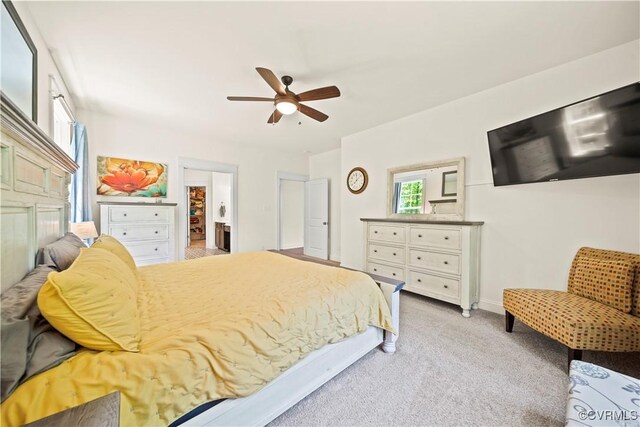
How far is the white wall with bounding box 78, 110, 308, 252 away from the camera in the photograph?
3.59 meters

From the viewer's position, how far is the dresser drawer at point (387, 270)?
128 inches

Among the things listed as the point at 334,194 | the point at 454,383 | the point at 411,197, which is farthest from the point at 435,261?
the point at 334,194

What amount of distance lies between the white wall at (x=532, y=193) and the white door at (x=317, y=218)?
2.40m

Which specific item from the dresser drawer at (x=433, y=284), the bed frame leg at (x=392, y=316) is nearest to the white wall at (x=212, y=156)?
the dresser drawer at (x=433, y=284)

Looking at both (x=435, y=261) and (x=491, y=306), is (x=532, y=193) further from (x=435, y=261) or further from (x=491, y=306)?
(x=491, y=306)

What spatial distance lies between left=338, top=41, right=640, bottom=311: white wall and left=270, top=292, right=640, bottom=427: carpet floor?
75 centimetres

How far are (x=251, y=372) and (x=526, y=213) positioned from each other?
9.92 feet

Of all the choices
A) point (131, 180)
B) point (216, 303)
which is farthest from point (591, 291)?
point (131, 180)

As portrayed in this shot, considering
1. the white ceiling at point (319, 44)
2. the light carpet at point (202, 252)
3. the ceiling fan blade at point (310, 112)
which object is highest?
the white ceiling at point (319, 44)

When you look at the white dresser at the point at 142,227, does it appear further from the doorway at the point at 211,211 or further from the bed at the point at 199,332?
the bed at the point at 199,332

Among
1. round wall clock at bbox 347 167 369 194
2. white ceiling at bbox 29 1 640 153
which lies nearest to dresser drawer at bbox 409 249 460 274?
round wall clock at bbox 347 167 369 194

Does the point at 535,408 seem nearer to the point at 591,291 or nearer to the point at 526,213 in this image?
the point at 591,291

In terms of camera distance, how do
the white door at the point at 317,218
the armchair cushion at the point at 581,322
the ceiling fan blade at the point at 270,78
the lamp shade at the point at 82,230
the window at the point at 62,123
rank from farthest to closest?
1. the white door at the point at 317,218
2. the lamp shade at the point at 82,230
3. the window at the point at 62,123
4. the ceiling fan blade at the point at 270,78
5. the armchair cushion at the point at 581,322

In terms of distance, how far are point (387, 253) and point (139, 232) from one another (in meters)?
3.68
